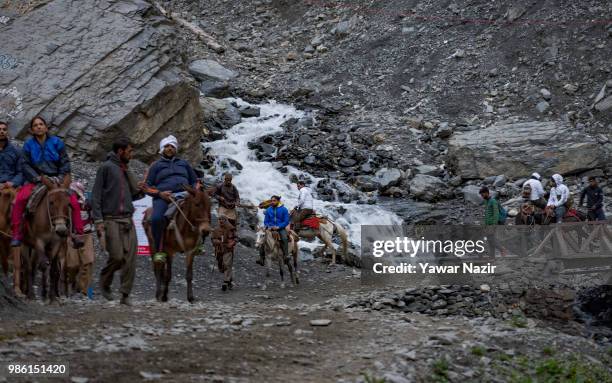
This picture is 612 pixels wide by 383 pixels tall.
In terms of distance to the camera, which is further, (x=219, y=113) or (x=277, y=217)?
(x=219, y=113)

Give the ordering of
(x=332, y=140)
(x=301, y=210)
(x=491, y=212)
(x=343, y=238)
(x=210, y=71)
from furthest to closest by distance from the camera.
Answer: (x=210, y=71)
(x=332, y=140)
(x=343, y=238)
(x=301, y=210)
(x=491, y=212)

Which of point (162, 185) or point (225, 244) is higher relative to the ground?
point (162, 185)

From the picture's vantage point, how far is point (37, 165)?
34.6 ft

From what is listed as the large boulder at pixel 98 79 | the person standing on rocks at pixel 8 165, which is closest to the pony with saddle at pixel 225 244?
the person standing on rocks at pixel 8 165

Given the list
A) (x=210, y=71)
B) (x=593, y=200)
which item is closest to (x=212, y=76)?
(x=210, y=71)

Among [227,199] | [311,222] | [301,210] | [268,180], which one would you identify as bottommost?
[311,222]

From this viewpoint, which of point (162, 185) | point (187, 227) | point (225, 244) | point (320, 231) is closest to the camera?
point (162, 185)

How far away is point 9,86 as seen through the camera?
23688 mm

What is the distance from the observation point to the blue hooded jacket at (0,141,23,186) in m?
11.0

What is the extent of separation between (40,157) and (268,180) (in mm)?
17286

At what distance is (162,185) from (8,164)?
198 cm

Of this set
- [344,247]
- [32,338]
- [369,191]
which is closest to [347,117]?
[369,191]

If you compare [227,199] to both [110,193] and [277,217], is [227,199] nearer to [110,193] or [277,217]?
[277,217]

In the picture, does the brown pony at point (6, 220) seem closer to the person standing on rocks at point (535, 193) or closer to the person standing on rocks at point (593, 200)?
the person standing on rocks at point (535, 193)
